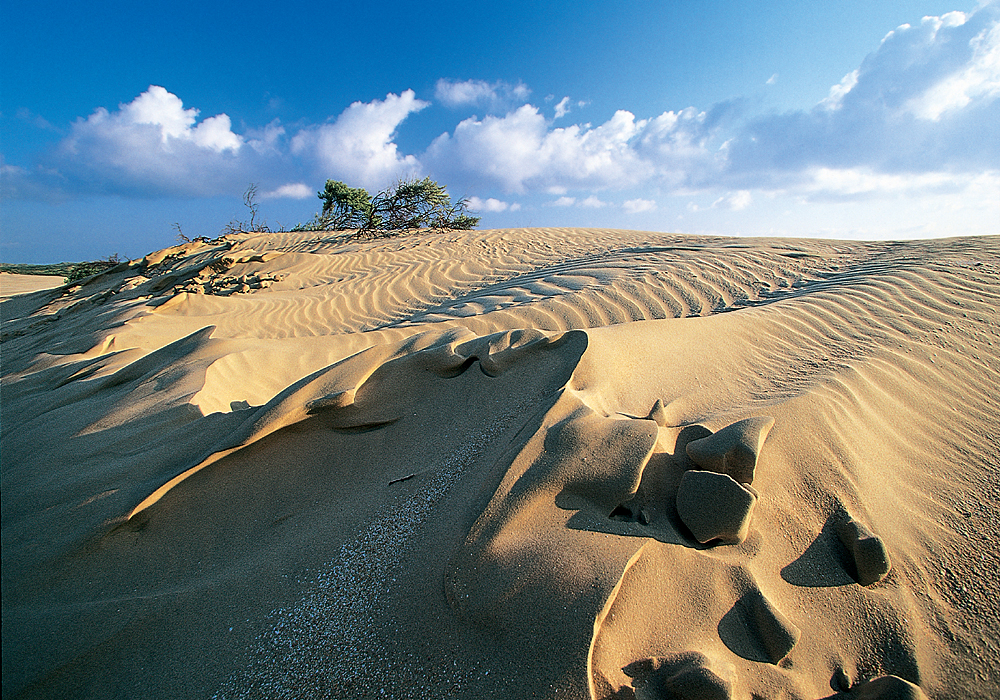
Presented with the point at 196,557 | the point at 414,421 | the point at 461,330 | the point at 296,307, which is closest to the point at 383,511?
the point at 414,421

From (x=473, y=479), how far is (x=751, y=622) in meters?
0.99

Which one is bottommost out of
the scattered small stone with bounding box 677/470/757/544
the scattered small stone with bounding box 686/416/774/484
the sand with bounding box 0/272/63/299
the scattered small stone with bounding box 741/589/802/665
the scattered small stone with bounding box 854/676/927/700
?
the sand with bounding box 0/272/63/299

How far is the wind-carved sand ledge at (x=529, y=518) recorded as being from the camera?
1.22 meters

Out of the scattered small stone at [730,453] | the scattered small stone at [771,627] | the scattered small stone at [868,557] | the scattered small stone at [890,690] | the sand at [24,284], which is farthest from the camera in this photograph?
the sand at [24,284]

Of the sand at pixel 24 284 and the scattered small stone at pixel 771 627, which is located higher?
the scattered small stone at pixel 771 627

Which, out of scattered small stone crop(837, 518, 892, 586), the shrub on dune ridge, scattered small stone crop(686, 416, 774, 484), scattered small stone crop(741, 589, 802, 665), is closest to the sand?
the shrub on dune ridge

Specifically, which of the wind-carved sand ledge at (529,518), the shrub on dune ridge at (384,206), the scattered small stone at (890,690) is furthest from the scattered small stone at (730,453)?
the shrub on dune ridge at (384,206)

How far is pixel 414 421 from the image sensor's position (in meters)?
2.20

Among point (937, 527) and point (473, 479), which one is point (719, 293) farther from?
point (473, 479)

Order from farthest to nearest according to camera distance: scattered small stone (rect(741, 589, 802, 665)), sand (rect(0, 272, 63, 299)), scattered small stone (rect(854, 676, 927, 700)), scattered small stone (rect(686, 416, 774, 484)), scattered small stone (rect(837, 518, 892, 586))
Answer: sand (rect(0, 272, 63, 299)), scattered small stone (rect(686, 416, 774, 484)), scattered small stone (rect(837, 518, 892, 586)), scattered small stone (rect(741, 589, 802, 665)), scattered small stone (rect(854, 676, 927, 700))

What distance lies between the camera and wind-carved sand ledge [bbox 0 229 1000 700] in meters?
A: 1.22

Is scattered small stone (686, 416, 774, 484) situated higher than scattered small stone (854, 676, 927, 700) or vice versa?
scattered small stone (686, 416, 774, 484)

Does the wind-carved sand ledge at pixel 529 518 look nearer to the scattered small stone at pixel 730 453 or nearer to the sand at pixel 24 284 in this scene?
the scattered small stone at pixel 730 453

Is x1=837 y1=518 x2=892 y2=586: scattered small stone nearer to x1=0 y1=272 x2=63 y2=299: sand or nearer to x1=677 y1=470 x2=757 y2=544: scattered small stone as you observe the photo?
x1=677 y1=470 x2=757 y2=544: scattered small stone
